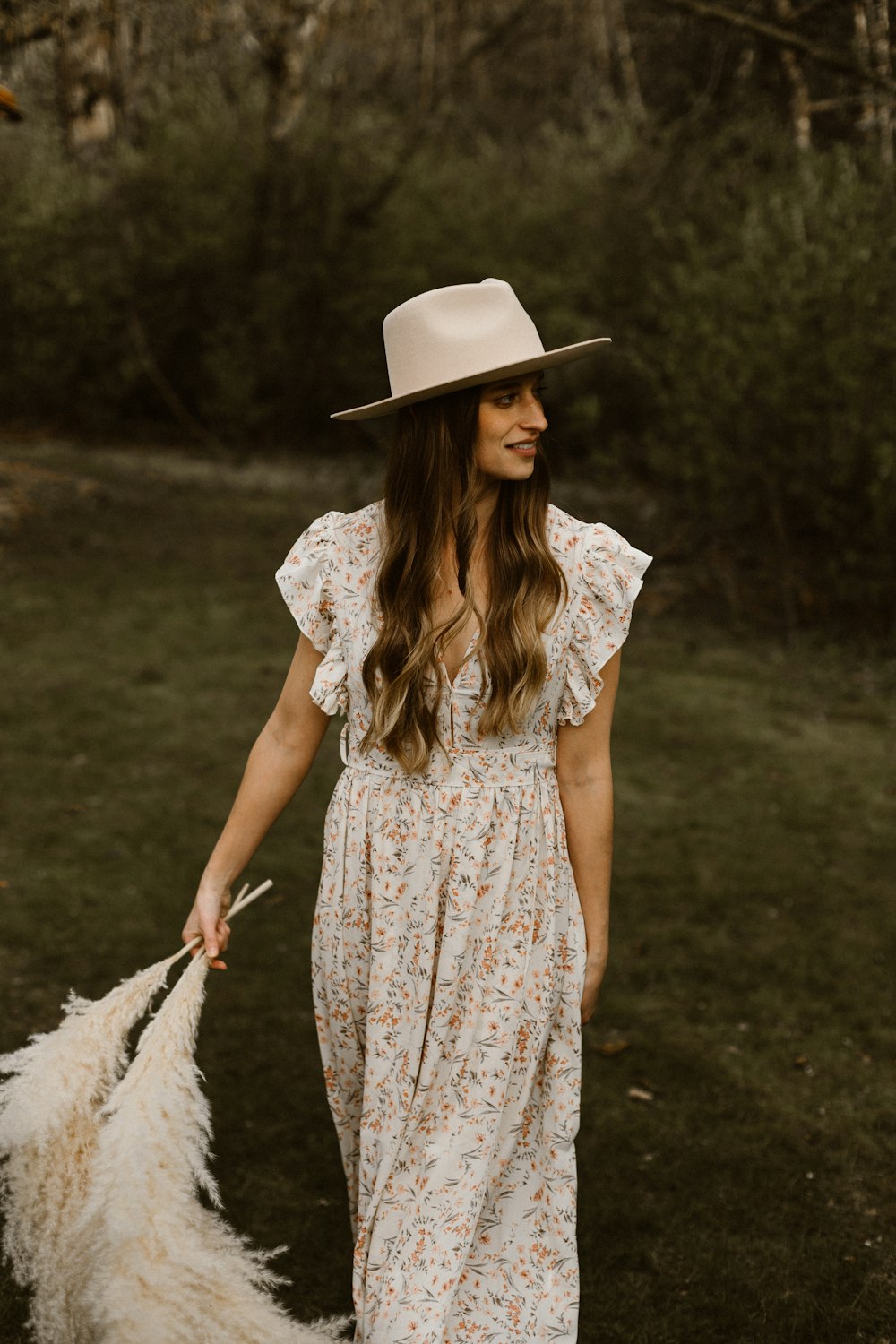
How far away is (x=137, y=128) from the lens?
15.1m

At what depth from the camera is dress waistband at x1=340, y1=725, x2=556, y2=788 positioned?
218 centimetres

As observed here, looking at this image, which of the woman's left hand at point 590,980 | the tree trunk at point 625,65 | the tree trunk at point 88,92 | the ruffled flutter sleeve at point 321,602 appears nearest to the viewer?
the ruffled flutter sleeve at point 321,602

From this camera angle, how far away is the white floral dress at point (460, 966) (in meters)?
2.16

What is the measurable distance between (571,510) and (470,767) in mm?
9237

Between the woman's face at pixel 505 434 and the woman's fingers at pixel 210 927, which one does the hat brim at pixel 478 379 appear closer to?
the woman's face at pixel 505 434

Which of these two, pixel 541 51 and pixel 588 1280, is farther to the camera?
pixel 541 51

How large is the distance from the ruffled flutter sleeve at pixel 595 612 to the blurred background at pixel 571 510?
150 centimetres

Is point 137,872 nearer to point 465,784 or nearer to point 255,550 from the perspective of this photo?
point 465,784

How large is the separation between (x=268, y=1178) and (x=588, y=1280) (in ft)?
2.82

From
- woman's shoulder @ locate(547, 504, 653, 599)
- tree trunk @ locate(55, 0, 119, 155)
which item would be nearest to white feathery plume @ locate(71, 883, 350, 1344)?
woman's shoulder @ locate(547, 504, 653, 599)

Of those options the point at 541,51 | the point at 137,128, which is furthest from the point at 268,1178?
the point at 541,51

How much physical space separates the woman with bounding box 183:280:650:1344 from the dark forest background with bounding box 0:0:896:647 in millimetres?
5847

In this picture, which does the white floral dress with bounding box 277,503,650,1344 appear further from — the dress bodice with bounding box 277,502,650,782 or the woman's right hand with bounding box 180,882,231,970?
the woman's right hand with bounding box 180,882,231,970

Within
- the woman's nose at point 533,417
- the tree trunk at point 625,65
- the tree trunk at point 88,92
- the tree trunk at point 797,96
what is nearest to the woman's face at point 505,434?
the woman's nose at point 533,417
